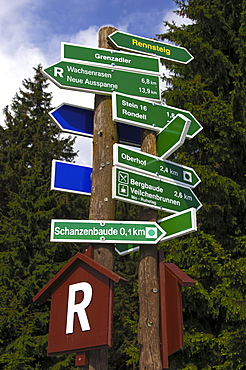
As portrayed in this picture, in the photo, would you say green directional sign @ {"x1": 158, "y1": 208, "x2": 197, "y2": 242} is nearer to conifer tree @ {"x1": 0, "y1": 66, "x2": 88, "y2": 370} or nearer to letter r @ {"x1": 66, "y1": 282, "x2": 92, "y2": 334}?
letter r @ {"x1": 66, "y1": 282, "x2": 92, "y2": 334}

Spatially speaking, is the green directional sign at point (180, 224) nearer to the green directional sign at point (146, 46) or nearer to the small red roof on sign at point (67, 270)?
the small red roof on sign at point (67, 270)

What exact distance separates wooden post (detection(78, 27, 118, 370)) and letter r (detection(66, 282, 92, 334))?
416mm

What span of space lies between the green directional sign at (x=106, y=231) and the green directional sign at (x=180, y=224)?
0.10 meters

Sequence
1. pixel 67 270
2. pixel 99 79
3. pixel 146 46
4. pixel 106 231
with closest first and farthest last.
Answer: pixel 67 270 < pixel 106 231 < pixel 99 79 < pixel 146 46

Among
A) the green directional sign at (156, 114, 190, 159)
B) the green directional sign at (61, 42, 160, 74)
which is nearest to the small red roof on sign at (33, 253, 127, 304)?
the green directional sign at (156, 114, 190, 159)

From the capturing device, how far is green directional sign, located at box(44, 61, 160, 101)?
4965 millimetres

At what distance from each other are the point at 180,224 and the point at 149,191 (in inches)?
21.5

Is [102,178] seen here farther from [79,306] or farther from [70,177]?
[79,306]

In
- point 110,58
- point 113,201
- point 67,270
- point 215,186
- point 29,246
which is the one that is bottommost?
point 67,270

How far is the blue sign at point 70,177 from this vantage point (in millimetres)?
4711

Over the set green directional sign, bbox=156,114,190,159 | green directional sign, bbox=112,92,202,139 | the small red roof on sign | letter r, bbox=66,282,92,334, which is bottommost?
letter r, bbox=66,282,92,334

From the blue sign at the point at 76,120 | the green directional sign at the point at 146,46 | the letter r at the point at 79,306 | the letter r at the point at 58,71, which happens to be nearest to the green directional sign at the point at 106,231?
the letter r at the point at 79,306

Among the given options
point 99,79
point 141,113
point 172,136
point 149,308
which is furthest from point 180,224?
point 99,79

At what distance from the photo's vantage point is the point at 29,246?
17453 mm
